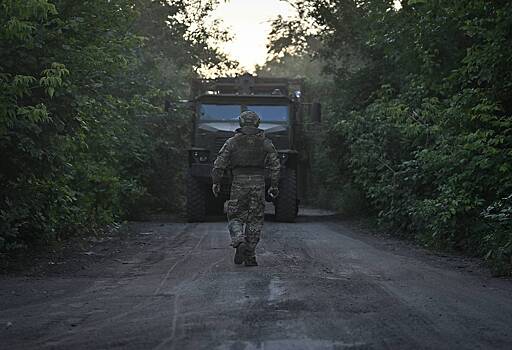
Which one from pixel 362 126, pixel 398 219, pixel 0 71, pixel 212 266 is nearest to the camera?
pixel 0 71

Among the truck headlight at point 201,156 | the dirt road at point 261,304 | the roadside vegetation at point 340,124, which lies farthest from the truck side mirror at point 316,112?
the dirt road at point 261,304

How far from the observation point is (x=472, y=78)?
12.3 m

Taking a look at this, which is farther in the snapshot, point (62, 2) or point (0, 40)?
point (62, 2)

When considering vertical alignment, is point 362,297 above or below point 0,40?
below

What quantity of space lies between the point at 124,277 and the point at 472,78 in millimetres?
5934

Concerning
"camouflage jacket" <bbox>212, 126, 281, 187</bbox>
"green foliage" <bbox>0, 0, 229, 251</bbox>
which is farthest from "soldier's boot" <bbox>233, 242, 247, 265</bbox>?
"green foliage" <bbox>0, 0, 229, 251</bbox>

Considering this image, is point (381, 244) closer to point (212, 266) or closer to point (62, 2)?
point (212, 266)

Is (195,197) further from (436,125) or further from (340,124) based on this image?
(436,125)

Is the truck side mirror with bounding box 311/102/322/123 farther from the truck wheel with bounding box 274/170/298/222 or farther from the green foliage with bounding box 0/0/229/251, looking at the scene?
the green foliage with bounding box 0/0/229/251

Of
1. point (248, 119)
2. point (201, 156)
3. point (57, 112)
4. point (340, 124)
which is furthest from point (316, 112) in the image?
point (57, 112)

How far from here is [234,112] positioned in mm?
19281

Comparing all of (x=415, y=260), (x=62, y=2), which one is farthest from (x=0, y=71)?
(x=415, y=260)

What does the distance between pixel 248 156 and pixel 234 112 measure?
8.79 metres

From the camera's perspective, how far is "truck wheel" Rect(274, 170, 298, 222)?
18875 mm
